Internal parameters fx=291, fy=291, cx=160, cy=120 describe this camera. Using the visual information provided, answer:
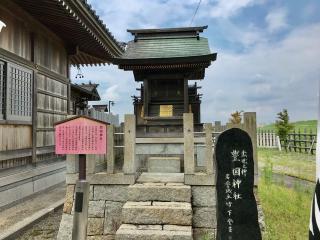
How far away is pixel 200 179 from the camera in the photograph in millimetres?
5262

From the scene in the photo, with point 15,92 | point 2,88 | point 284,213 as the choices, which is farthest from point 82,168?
point 284,213

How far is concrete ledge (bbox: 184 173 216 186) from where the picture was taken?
17.1 feet

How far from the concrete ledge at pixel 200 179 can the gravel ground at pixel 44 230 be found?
275cm

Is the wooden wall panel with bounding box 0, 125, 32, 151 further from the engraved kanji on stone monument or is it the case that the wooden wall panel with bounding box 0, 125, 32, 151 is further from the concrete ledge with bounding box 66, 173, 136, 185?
the engraved kanji on stone monument

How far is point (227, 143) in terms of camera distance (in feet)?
13.0

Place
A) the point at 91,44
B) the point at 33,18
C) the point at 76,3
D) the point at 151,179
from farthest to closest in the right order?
the point at 91,44 < the point at 33,18 < the point at 76,3 < the point at 151,179

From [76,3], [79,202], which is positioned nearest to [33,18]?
[76,3]

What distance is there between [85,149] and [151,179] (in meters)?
2.19

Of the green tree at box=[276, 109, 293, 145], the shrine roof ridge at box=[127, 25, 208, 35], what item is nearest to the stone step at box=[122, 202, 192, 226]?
the shrine roof ridge at box=[127, 25, 208, 35]

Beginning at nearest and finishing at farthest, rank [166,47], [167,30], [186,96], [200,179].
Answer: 1. [200,179]
2. [186,96]
3. [166,47]
4. [167,30]

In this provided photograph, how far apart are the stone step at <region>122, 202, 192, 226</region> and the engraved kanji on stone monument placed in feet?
2.70

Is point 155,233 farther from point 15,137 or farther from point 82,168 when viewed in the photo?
point 15,137

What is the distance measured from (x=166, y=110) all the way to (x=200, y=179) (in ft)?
18.4

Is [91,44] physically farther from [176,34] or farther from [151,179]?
[151,179]
